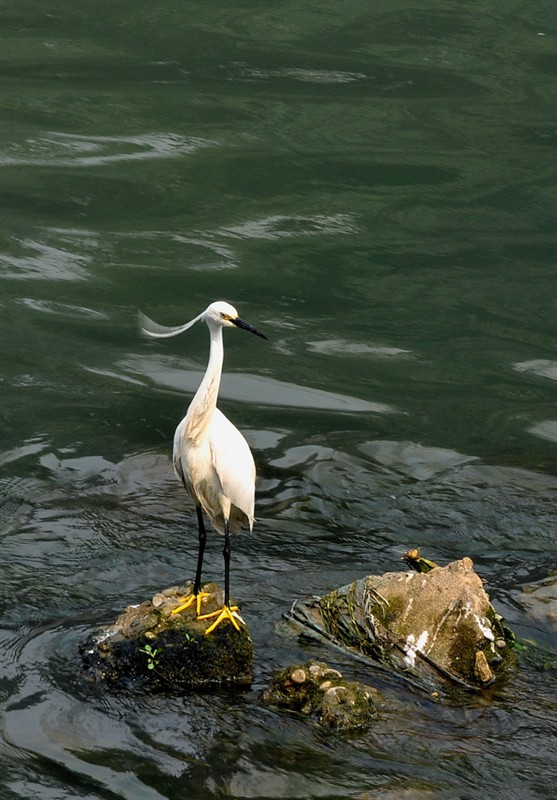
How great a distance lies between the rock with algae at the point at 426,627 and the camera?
6020 mm

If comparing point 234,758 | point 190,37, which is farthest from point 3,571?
point 190,37

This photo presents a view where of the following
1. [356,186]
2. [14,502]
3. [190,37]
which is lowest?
[14,502]

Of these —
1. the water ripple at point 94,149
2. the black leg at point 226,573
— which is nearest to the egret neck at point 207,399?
the black leg at point 226,573

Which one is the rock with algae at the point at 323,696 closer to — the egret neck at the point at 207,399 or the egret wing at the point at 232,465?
the egret wing at the point at 232,465

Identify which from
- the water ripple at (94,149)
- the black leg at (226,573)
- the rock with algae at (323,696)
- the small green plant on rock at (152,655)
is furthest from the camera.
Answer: the water ripple at (94,149)

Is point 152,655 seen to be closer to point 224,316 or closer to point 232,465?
point 232,465

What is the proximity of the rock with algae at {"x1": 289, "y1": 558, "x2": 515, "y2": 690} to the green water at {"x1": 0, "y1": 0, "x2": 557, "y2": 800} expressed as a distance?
0.48ft

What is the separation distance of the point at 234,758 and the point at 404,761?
0.75 metres

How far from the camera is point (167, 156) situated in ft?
44.3

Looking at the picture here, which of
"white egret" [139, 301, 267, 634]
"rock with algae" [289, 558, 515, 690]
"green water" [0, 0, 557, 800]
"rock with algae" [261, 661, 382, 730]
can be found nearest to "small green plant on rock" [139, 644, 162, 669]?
"green water" [0, 0, 557, 800]

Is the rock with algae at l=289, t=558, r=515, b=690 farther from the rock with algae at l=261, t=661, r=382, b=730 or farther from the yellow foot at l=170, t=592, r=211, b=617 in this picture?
the yellow foot at l=170, t=592, r=211, b=617

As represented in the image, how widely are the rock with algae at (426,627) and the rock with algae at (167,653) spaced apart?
0.53 metres

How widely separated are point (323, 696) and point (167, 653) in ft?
2.62

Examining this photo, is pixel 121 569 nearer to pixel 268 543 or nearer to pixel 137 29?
pixel 268 543
